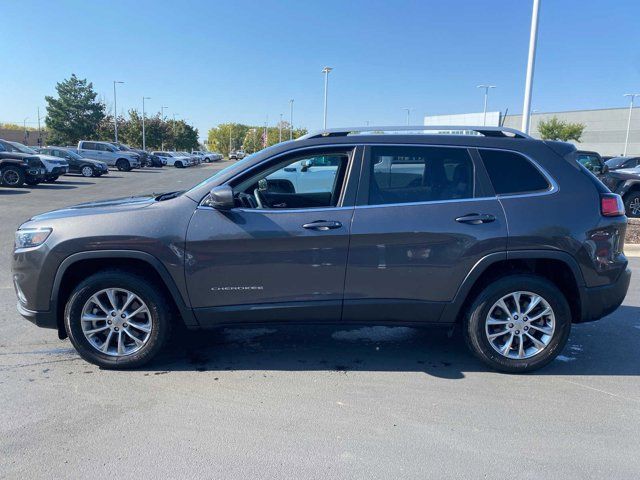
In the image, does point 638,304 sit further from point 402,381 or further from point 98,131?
point 98,131

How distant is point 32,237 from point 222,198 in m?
1.53

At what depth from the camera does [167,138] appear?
72.6 m

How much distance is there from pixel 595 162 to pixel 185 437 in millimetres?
14790

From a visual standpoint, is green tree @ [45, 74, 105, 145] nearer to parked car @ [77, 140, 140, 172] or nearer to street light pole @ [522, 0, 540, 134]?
parked car @ [77, 140, 140, 172]

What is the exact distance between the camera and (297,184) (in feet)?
15.0

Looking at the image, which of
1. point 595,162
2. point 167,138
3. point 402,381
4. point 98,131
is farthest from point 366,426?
point 167,138

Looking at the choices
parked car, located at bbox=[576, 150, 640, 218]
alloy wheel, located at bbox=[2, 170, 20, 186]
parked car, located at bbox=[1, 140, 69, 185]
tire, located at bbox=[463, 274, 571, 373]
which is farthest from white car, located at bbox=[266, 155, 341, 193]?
parked car, located at bbox=[1, 140, 69, 185]

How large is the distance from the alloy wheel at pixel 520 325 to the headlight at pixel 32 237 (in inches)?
137

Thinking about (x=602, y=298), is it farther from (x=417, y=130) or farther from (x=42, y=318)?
(x=42, y=318)

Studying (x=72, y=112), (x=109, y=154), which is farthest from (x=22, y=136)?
(x=109, y=154)

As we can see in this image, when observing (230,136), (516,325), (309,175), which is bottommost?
(516,325)

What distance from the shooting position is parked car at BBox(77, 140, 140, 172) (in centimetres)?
3488

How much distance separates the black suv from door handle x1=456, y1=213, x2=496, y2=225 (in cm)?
1

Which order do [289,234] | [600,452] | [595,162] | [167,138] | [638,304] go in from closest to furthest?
[600,452], [289,234], [638,304], [595,162], [167,138]
